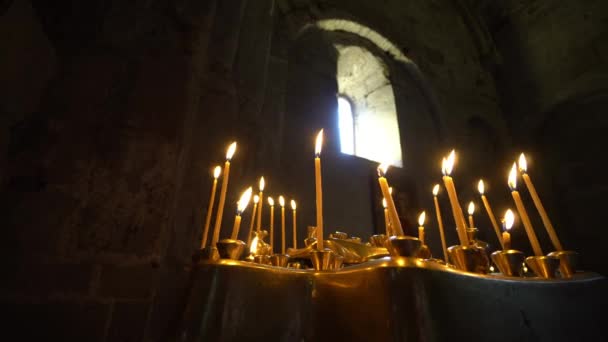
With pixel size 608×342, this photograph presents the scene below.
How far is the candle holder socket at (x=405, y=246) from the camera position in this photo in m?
0.74

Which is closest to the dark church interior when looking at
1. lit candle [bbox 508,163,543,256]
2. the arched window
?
the arched window

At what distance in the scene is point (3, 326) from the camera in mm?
1164

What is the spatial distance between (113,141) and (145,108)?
9.8 inches

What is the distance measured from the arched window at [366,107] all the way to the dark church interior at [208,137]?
30 millimetres

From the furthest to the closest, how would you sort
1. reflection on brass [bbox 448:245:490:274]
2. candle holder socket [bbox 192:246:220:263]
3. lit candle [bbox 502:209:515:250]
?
1. lit candle [bbox 502:209:515:250]
2. reflection on brass [bbox 448:245:490:274]
3. candle holder socket [bbox 192:246:220:263]

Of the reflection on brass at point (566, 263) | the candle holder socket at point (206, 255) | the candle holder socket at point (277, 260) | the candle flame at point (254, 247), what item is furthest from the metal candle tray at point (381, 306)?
the candle flame at point (254, 247)

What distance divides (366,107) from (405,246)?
4925 millimetres

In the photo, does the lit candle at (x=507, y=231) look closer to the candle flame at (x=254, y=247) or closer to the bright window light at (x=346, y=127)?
the candle flame at (x=254, y=247)

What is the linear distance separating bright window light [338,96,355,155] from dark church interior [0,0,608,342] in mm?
33

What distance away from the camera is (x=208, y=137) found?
2074mm

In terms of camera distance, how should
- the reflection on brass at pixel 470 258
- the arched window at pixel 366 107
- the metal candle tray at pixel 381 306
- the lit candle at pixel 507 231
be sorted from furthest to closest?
the arched window at pixel 366 107
the lit candle at pixel 507 231
the reflection on brass at pixel 470 258
the metal candle tray at pixel 381 306

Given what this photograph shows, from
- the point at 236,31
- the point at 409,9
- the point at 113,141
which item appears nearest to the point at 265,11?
the point at 236,31

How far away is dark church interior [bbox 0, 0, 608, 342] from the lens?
1340mm

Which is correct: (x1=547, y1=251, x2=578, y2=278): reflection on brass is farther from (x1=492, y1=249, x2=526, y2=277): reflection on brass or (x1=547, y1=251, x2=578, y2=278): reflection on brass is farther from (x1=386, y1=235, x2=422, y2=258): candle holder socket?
(x1=386, y1=235, x2=422, y2=258): candle holder socket
